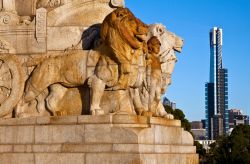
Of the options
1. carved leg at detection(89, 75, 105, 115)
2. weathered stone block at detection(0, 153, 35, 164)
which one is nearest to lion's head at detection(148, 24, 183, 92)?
carved leg at detection(89, 75, 105, 115)

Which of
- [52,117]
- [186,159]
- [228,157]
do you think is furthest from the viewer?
[228,157]

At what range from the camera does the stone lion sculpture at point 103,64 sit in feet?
46.6

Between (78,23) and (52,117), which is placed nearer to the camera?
(52,117)

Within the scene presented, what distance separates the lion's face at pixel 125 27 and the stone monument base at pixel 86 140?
1978 mm

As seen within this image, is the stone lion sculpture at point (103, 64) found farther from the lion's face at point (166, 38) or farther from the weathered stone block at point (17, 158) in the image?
the lion's face at point (166, 38)

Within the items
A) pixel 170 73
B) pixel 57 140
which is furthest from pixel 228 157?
pixel 57 140

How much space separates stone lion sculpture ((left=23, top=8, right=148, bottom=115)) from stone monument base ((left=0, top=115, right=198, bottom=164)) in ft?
2.10

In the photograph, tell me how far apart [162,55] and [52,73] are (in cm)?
398

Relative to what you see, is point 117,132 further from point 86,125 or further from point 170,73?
point 170,73

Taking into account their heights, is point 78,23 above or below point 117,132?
above

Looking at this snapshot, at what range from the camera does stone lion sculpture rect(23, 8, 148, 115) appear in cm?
1421

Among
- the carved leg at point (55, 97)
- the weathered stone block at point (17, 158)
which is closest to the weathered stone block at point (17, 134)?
the weathered stone block at point (17, 158)

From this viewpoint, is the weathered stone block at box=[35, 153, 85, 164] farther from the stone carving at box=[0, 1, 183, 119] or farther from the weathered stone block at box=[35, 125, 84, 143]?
the stone carving at box=[0, 1, 183, 119]

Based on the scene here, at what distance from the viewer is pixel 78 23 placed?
A: 15.7 meters
